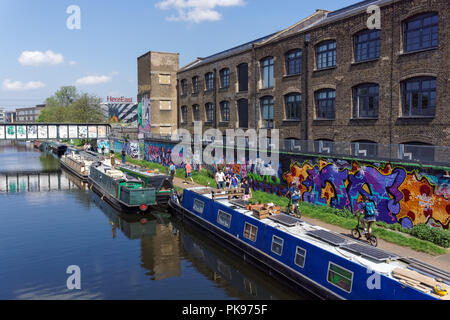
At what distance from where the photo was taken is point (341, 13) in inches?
1154

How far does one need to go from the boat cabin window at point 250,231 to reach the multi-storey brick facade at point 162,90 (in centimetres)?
3602

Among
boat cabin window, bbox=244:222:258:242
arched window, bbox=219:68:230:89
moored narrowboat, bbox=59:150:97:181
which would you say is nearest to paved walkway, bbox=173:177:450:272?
boat cabin window, bbox=244:222:258:242

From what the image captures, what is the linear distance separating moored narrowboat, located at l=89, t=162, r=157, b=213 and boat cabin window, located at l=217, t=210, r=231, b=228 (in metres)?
7.74

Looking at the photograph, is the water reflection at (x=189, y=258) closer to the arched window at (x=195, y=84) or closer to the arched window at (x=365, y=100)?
the arched window at (x=365, y=100)

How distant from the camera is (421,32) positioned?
2017 centimetres

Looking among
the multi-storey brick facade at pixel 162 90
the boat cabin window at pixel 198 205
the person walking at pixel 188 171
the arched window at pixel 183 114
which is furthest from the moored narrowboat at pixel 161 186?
the multi-storey brick facade at pixel 162 90

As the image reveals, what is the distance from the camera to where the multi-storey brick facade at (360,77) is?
772 inches

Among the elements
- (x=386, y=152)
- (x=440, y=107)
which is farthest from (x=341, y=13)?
(x=386, y=152)

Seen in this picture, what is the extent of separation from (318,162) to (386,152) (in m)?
4.46

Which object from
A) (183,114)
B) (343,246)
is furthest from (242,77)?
(343,246)

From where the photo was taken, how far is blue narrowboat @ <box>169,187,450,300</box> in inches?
378

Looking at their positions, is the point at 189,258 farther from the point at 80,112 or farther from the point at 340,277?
the point at 80,112

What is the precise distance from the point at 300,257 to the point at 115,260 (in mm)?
8575
